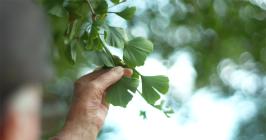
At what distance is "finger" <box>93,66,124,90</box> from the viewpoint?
115 centimetres

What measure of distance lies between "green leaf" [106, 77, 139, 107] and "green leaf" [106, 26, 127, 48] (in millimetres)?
69

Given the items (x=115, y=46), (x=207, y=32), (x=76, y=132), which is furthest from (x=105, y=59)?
(x=207, y=32)

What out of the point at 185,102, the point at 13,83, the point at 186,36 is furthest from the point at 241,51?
the point at 13,83

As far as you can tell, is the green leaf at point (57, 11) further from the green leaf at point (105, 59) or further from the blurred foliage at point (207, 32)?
the blurred foliage at point (207, 32)

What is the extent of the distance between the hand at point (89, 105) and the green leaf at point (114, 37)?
5 centimetres

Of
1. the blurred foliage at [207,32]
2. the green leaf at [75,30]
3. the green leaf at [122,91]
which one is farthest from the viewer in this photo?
the blurred foliage at [207,32]

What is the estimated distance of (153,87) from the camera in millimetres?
1180

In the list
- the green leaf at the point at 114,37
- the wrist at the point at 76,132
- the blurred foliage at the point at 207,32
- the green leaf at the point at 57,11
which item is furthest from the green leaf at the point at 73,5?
the blurred foliage at the point at 207,32

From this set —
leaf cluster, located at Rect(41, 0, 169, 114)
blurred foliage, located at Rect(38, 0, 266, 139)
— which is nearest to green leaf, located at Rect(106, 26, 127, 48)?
leaf cluster, located at Rect(41, 0, 169, 114)

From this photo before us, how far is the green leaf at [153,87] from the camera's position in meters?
1.17

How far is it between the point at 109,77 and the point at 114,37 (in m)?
0.08

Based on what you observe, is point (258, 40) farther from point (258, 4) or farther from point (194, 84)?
point (194, 84)

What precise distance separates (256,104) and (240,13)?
854 mm

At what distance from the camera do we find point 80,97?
4.09ft
